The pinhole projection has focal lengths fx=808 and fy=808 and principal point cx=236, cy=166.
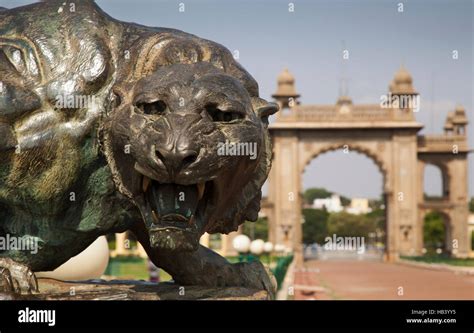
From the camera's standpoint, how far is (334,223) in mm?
85250

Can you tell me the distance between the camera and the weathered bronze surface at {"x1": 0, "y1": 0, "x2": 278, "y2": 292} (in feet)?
10.1

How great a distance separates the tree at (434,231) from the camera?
6175cm

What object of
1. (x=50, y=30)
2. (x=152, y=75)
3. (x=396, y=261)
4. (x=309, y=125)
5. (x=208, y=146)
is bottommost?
→ (x=396, y=261)

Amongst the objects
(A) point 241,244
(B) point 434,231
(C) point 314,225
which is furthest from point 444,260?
(C) point 314,225

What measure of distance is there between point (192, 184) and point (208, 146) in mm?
175

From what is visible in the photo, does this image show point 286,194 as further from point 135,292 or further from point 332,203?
point 332,203

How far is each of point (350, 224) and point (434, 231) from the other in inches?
958

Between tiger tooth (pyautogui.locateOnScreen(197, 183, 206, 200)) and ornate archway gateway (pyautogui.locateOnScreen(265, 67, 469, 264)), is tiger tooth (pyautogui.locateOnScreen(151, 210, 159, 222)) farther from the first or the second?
ornate archway gateway (pyautogui.locateOnScreen(265, 67, 469, 264))

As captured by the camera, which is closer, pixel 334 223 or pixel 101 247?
pixel 101 247

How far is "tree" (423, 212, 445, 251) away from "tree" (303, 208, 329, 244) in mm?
15181

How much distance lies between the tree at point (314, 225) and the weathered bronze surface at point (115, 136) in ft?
241

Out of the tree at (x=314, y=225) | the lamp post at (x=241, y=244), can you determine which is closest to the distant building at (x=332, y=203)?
the tree at (x=314, y=225)

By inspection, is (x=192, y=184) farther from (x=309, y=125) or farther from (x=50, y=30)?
(x=309, y=125)
